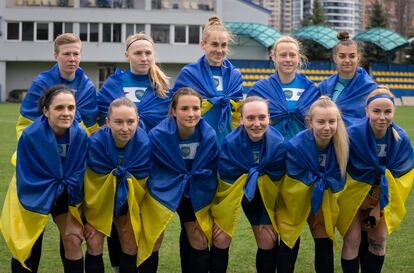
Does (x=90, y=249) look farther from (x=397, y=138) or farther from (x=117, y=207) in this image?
(x=397, y=138)

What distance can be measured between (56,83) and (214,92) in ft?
4.51

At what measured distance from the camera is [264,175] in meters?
4.70

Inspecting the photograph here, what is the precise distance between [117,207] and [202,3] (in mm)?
40089

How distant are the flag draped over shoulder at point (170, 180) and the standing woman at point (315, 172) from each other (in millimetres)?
591

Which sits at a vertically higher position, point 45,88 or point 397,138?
point 45,88

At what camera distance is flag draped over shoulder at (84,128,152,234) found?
4.54 metres

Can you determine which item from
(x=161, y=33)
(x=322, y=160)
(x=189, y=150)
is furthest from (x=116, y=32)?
(x=322, y=160)

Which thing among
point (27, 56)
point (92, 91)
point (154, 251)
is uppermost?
point (27, 56)

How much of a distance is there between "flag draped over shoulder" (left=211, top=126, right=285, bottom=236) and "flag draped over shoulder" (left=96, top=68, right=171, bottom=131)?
2.98 ft

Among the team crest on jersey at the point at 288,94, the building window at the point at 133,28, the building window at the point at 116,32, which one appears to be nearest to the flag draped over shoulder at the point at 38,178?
the team crest on jersey at the point at 288,94

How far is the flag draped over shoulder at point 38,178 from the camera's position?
4414 mm

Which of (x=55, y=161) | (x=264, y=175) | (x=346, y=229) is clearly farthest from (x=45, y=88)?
(x=346, y=229)

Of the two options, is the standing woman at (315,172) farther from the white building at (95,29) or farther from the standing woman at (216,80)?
the white building at (95,29)

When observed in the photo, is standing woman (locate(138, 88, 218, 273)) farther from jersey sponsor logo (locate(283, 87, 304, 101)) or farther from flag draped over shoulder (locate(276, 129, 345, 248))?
jersey sponsor logo (locate(283, 87, 304, 101))
